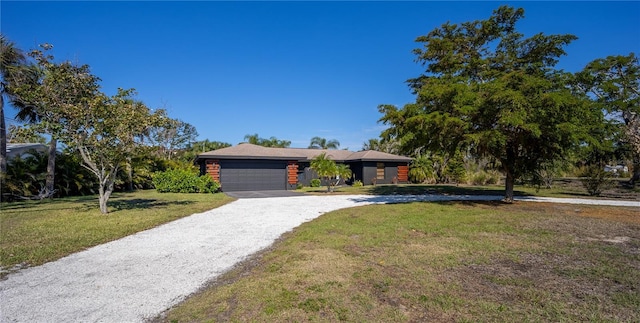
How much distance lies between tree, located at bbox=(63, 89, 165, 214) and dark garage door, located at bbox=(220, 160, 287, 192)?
952 centimetres

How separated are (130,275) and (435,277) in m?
4.17

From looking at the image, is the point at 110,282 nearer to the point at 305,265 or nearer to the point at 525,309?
the point at 305,265

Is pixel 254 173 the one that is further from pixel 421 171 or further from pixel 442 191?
pixel 421 171

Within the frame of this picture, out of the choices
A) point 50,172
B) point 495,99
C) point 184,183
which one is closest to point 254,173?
point 184,183

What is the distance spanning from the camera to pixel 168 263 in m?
4.97

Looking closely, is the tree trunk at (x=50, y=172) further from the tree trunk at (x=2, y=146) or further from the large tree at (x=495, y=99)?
the large tree at (x=495, y=99)

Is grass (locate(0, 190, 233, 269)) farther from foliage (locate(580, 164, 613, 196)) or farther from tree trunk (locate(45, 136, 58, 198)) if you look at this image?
foliage (locate(580, 164, 613, 196))

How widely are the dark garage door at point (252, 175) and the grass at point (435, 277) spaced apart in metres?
13.5

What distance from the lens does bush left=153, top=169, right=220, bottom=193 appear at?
18.0 m

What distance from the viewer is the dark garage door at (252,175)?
1970cm

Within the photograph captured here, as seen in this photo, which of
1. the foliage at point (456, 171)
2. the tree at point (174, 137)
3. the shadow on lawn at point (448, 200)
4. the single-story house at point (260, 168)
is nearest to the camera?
the shadow on lawn at point (448, 200)

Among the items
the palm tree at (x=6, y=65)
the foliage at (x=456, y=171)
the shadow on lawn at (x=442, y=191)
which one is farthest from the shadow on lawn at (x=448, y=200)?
A: the palm tree at (x=6, y=65)

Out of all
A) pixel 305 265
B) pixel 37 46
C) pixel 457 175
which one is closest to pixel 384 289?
pixel 305 265

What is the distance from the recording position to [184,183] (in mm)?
18234
